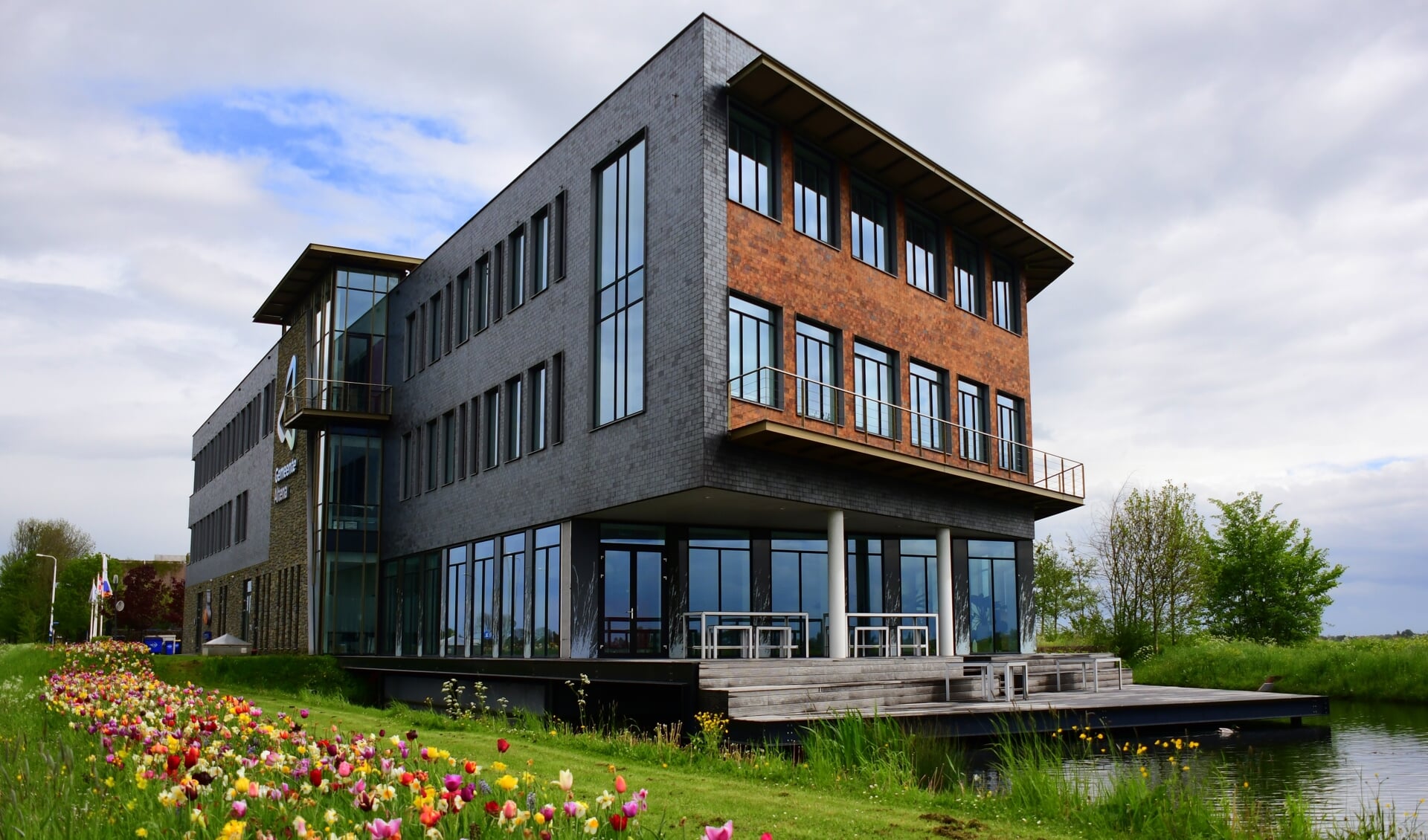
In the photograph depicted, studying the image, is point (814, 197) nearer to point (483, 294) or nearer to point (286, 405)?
point (483, 294)

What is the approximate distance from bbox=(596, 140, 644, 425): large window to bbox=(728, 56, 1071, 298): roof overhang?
2.83 metres

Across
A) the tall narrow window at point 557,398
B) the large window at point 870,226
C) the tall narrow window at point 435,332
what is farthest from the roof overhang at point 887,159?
the tall narrow window at point 435,332

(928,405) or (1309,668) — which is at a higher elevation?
(928,405)

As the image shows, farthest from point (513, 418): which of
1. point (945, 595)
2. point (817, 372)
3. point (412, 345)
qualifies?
point (945, 595)

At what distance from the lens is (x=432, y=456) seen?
30906mm

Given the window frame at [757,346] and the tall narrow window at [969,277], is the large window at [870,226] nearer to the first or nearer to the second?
the tall narrow window at [969,277]

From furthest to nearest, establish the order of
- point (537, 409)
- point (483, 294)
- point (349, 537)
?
point (349, 537), point (483, 294), point (537, 409)

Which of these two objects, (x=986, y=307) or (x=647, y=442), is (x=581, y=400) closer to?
(x=647, y=442)

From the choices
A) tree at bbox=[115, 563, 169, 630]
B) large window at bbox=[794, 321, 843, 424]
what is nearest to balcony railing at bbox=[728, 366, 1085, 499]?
large window at bbox=[794, 321, 843, 424]

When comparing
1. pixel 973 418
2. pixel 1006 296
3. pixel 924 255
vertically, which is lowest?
pixel 973 418

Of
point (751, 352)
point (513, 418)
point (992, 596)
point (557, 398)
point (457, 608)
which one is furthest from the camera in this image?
point (992, 596)

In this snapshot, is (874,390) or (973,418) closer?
(874,390)

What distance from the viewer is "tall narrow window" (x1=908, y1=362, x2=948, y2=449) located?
987 inches

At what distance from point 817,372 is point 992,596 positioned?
33.3 feet
